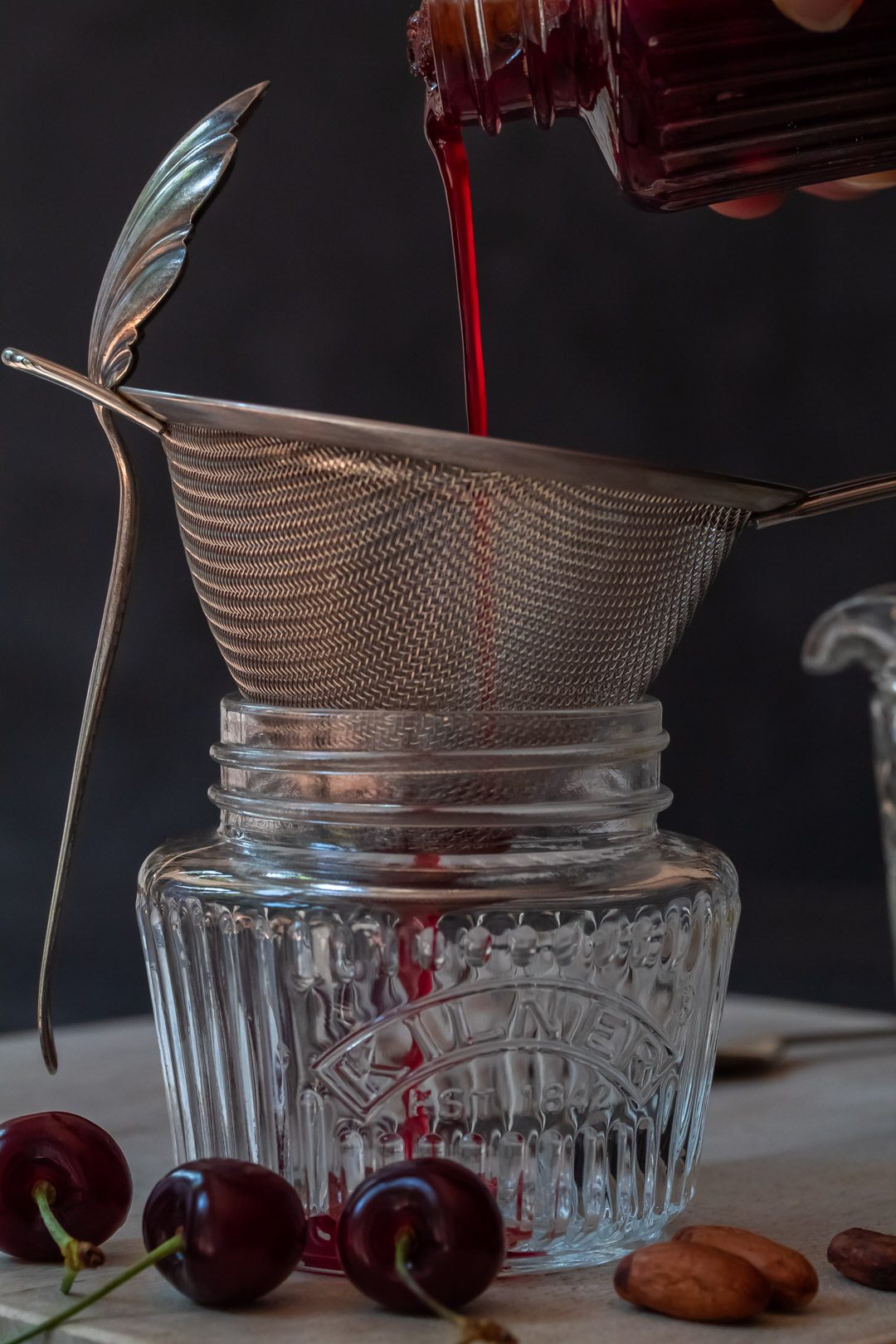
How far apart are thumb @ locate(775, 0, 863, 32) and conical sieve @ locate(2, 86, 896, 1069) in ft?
0.80

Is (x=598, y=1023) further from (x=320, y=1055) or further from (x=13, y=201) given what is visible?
(x=13, y=201)

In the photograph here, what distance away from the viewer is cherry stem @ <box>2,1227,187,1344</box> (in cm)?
72

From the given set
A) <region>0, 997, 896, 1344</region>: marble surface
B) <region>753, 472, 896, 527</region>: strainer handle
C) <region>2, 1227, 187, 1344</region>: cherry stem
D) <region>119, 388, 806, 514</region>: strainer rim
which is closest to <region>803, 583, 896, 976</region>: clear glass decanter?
<region>0, 997, 896, 1344</region>: marble surface

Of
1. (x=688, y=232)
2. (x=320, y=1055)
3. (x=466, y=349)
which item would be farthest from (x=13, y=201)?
(x=320, y=1055)

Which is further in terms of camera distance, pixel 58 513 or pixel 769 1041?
pixel 58 513

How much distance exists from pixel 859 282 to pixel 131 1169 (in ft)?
6.32

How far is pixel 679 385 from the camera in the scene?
8.38ft

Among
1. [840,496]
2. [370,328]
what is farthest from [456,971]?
[370,328]

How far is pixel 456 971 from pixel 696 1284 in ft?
0.63

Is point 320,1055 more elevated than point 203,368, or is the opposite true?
point 203,368

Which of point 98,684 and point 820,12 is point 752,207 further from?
point 98,684

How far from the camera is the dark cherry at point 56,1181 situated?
0.83 meters

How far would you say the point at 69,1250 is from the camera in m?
0.76

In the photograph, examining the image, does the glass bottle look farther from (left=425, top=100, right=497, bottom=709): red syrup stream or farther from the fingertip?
the fingertip
